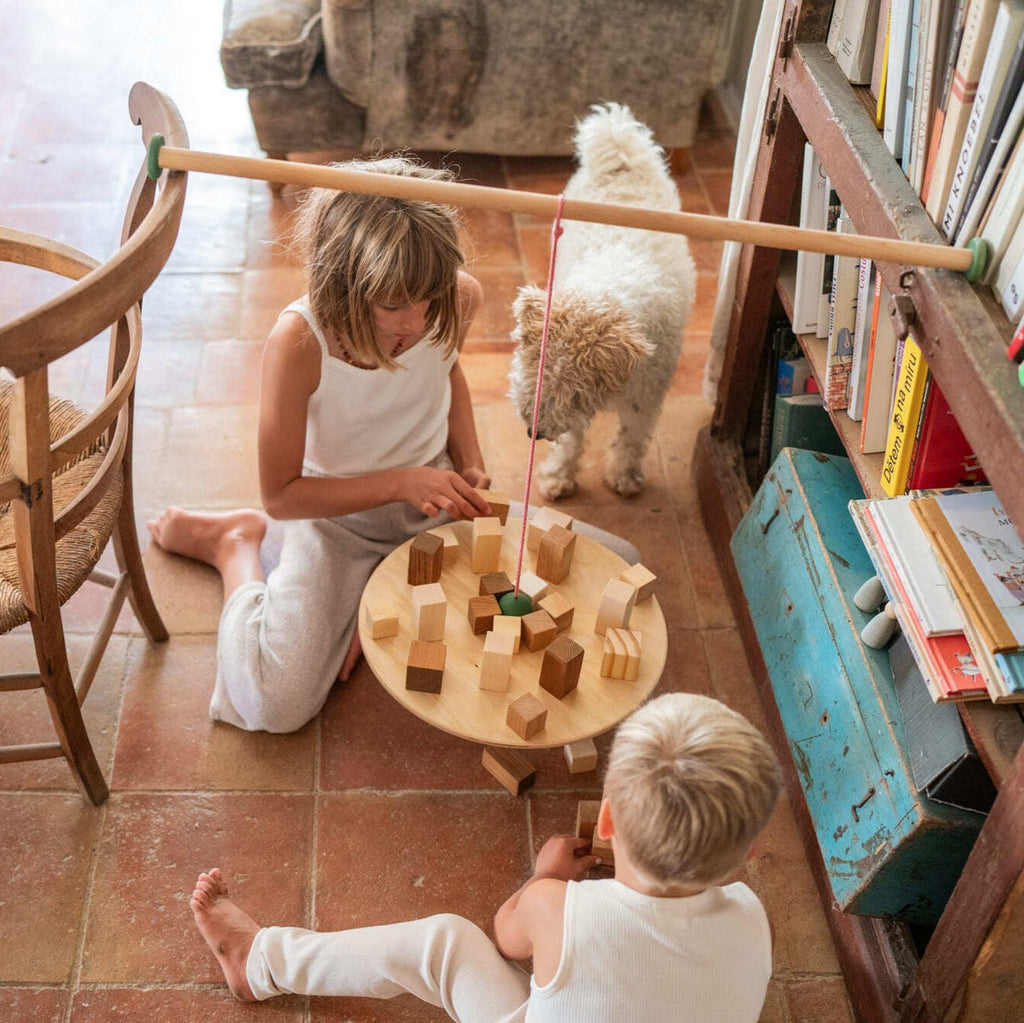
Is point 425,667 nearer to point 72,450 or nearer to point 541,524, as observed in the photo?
point 541,524

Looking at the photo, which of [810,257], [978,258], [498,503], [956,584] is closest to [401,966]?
[498,503]

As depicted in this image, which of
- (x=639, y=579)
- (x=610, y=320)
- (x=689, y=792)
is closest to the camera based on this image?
(x=689, y=792)

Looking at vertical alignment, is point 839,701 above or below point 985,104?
below

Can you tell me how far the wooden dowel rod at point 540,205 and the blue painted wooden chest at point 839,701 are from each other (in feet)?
2.17

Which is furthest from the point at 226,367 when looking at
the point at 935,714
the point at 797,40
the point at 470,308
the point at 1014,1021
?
the point at 1014,1021

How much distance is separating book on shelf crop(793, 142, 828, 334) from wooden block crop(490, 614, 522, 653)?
2.51 ft

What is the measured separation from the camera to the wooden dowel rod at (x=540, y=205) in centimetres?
118

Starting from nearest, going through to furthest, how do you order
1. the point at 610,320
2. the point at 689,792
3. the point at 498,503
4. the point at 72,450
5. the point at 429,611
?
the point at 689,792, the point at 72,450, the point at 429,611, the point at 498,503, the point at 610,320

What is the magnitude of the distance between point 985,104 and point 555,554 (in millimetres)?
872

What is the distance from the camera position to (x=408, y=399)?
193 cm

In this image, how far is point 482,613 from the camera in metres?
1.66

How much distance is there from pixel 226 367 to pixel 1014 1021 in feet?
7.17

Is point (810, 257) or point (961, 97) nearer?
point (961, 97)

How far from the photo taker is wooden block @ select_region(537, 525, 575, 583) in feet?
5.73
